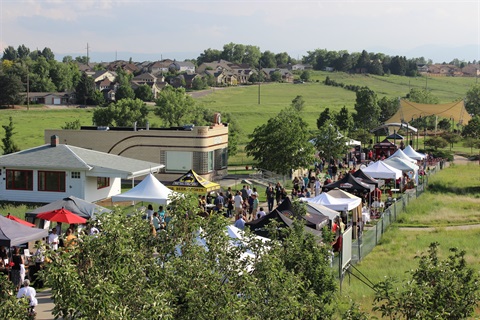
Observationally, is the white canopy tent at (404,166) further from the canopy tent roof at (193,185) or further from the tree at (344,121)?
the tree at (344,121)

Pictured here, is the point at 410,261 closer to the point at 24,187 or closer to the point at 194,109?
the point at 24,187

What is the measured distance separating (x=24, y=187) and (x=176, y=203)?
25590 mm

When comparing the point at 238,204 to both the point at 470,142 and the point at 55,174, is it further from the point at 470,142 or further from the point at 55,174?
the point at 470,142

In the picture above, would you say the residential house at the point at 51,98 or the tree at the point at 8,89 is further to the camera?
the residential house at the point at 51,98

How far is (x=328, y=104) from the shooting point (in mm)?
125938

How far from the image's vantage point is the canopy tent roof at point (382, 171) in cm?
3747

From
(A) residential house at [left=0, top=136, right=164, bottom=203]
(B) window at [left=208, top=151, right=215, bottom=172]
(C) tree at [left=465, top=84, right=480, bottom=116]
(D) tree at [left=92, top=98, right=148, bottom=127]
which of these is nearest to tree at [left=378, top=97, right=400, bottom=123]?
(C) tree at [left=465, top=84, right=480, bottom=116]

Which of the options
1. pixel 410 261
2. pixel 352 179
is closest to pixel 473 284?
pixel 410 261

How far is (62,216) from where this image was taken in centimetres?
2280

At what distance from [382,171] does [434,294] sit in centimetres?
2655

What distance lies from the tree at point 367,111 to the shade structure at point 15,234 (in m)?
67.3

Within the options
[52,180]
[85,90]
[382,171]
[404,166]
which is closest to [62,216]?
[52,180]

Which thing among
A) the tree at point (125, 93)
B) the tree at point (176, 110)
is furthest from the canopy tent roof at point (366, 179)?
the tree at point (125, 93)

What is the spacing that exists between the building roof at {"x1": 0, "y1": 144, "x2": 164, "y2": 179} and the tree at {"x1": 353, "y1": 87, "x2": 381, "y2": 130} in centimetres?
5118
